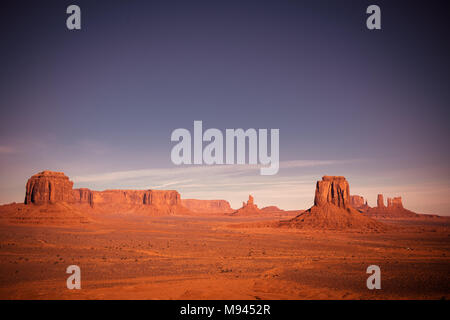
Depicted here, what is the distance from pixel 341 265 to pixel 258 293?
40.8ft

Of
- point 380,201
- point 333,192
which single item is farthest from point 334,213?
point 380,201

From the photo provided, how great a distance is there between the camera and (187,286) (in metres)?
15.6

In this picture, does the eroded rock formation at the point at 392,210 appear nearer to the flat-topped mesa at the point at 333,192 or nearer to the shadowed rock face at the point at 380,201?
the shadowed rock face at the point at 380,201

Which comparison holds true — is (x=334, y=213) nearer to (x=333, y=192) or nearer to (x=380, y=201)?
(x=333, y=192)

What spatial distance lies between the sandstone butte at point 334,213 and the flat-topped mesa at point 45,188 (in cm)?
6285

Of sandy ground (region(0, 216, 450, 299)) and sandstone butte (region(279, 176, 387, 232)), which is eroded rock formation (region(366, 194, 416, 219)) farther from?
sandy ground (region(0, 216, 450, 299))

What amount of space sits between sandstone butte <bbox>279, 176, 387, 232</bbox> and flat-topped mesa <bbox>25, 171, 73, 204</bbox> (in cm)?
6285

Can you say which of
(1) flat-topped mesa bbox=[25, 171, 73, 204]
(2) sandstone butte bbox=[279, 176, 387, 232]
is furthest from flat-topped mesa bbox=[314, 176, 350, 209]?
(1) flat-topped mesa bbox=[25, 171, 73, 204]
